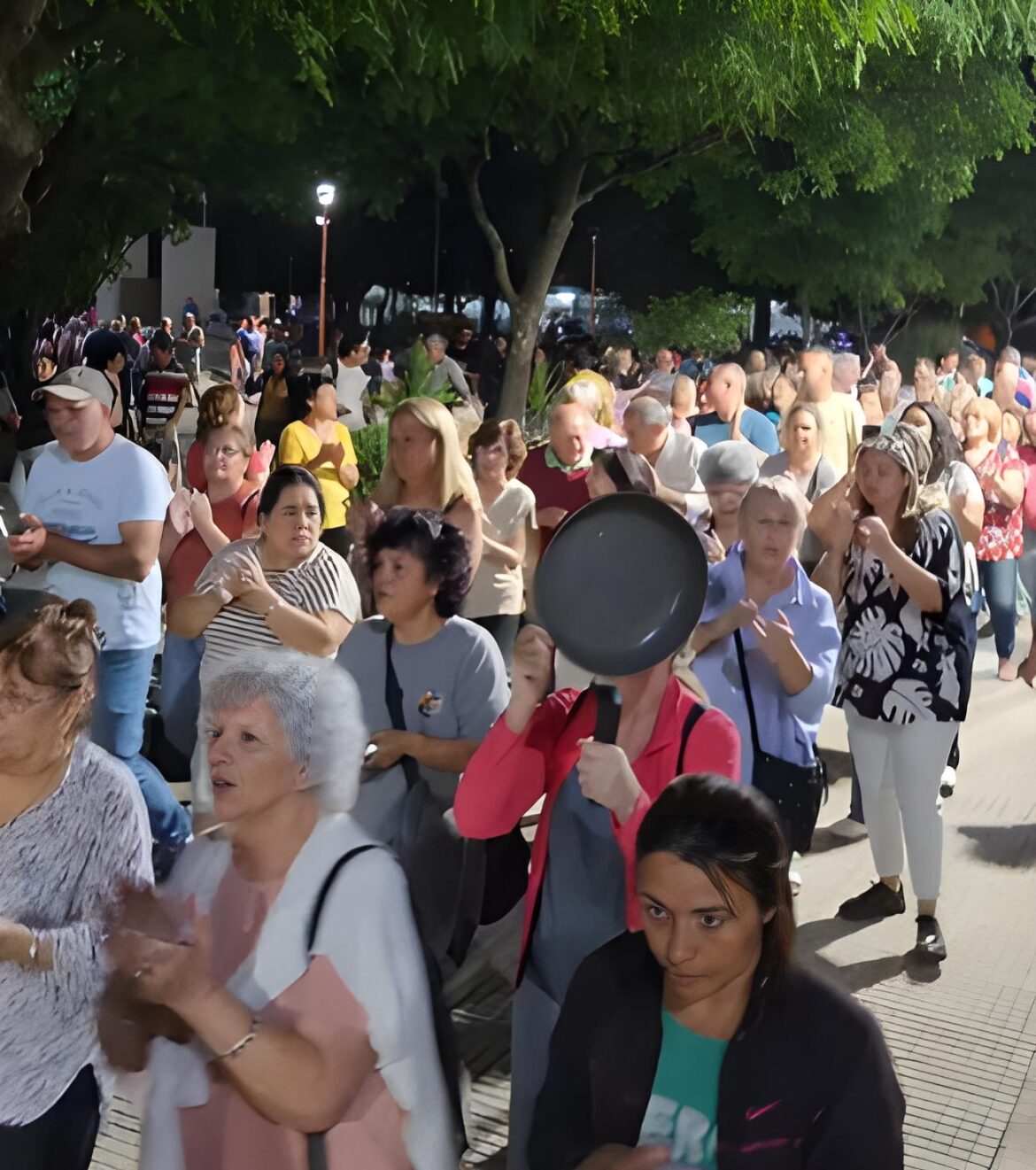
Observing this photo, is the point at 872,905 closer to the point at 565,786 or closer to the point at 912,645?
the point at 912,645

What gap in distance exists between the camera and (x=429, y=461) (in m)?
5.57

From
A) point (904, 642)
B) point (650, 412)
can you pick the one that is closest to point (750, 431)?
point (650, 412)

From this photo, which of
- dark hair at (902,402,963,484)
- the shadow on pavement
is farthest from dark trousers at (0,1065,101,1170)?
the shadow on pavement

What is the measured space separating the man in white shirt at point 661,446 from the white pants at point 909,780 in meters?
2.02

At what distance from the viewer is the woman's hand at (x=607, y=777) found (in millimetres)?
2652

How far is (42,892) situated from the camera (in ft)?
8.66

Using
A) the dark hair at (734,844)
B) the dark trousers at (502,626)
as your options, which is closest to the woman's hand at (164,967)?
the dark hair at (734,844)

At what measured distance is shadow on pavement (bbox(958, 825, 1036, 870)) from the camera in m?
6.16

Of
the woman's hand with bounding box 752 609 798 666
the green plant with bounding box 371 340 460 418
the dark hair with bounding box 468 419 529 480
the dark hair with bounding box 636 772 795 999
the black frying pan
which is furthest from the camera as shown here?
the green plant with bounding box 371 340 460 418

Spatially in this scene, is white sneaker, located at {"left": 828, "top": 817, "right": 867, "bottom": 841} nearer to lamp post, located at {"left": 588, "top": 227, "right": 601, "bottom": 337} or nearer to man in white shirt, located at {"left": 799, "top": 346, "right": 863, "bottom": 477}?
man in white shirt, located at {"left": 799, "top": 346, "right": 863, "bottom": 477}

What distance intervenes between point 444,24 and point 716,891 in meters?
7.83

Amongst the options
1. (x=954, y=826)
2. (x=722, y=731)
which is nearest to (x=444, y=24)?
(x=954, y=826)

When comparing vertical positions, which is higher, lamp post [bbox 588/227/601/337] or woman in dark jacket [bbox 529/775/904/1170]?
lamp post [bbox 588/227/601/337]

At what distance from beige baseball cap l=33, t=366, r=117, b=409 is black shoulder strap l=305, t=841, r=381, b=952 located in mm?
2905
